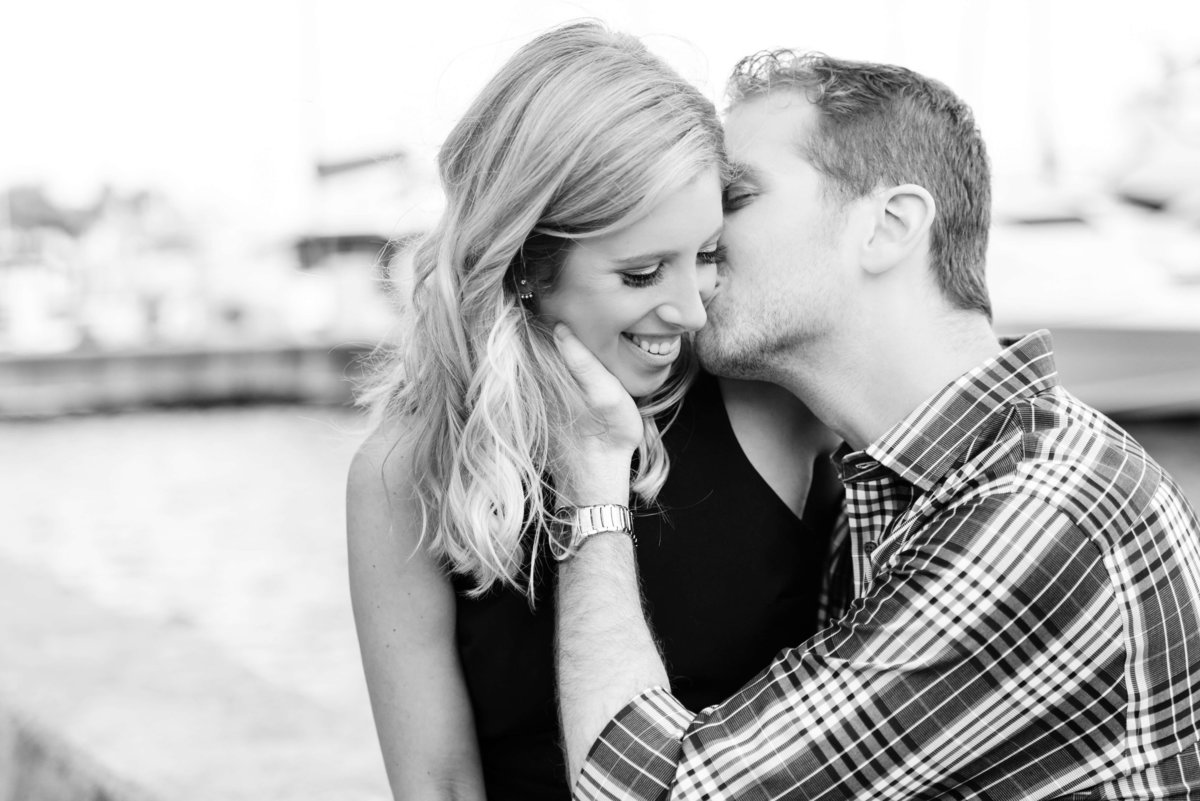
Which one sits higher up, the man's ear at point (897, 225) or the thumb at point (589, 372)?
the man's ear at point (897, 225)

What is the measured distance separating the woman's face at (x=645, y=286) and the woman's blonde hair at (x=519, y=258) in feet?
0.10

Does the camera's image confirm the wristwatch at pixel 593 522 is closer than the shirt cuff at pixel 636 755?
No

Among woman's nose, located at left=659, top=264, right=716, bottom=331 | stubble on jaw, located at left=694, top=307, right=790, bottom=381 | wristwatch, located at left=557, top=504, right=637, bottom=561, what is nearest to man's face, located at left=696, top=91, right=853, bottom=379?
stubble on jaw, located at left=694, top=307, right=790, bottom=381

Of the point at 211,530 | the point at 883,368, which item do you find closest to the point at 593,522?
the point at 883,368

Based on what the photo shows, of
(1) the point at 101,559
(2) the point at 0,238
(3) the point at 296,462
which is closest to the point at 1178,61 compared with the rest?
(3) the point at 296,462

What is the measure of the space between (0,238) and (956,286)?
15.7 m

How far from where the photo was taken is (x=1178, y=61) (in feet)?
29.5

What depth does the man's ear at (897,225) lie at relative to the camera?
216 centimetres

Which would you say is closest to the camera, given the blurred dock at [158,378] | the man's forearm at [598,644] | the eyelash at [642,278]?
the man's forearm at [598,644]

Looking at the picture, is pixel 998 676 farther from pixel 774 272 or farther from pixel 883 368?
pixel 774 272

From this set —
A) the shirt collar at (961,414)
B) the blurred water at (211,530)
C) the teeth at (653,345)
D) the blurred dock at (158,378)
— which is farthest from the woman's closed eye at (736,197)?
the blurred dock at (158,378)

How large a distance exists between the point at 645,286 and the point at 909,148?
1.83ft

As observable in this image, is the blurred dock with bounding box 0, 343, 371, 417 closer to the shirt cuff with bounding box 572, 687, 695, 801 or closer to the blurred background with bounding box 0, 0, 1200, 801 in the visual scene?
the blurred background with bounding box 0, 0, 1200, 801

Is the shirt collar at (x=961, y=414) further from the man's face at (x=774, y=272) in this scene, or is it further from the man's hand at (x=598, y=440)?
the man's hand at (x=598, y=440)
